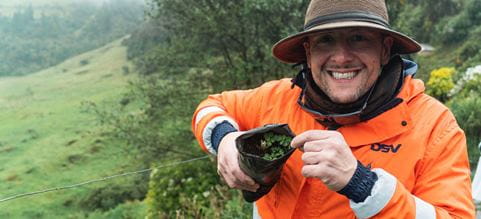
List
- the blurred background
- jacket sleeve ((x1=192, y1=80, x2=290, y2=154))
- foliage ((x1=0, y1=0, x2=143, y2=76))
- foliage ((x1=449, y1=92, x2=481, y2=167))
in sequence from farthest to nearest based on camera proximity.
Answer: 1. foliage ((x1=0, y1=0, x2=143, y2=76))
2. the blurred background
3. foliage ((x1=449, y1=92, x2=481, y2=167))
4. jacket sleeve ((x1=192, y1=80, x2=290, y2=154))

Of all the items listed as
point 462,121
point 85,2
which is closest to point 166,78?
point 462,121

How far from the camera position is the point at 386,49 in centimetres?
189

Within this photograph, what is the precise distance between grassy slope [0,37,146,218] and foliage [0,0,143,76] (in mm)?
3327

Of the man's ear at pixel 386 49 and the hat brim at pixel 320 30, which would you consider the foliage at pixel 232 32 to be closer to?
the hat brim at pixel 320 30

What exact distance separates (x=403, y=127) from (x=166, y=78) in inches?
400

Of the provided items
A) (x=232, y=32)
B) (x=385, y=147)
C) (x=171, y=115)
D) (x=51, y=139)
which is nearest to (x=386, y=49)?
(x=385, y=147)

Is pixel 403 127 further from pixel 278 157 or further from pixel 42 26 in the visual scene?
pixel 42 26

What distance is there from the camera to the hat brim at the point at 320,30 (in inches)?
67.6

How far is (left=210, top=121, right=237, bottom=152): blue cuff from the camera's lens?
6.59 ft

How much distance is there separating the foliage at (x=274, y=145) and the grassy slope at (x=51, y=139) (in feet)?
8.79

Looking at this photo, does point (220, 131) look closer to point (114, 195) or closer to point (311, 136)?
point (311, 136)

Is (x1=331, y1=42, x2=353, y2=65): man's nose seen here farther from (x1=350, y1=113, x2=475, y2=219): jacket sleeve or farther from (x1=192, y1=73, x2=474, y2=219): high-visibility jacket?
(x1=350, y1=113, x2=475, y2=219): jacket sleeve

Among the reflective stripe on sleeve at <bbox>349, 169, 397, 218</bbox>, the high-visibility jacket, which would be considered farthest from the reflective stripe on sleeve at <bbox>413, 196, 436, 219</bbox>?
the reflective stripe on sleeve at <bbox>349, 169, 397, 218</bbox>

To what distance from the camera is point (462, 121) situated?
723 centimetres
